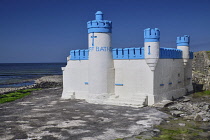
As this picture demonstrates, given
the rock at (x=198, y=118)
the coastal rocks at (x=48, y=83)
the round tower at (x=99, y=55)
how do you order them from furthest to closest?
the coastal rocks at (x=48, y=83), the round tower at (x=99, y=55), the rock at (x=198, y=118)

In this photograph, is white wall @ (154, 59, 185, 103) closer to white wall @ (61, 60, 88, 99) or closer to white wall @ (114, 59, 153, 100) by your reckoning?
white wall @ (114, 59, 153, 100)

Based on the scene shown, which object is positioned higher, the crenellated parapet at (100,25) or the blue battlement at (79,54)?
the crenellated parapet at (100,25)

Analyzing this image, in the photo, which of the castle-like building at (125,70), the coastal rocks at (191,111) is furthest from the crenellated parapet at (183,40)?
the coastal rocks at (191,111)

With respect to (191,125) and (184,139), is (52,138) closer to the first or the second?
(184,139)

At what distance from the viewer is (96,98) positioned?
77.9 feet

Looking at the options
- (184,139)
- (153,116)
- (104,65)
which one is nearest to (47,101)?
(104,65)

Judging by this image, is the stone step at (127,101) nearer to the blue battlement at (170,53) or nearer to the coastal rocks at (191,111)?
the coastal rocks at (191,111)

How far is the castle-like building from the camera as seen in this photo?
22.3 metres

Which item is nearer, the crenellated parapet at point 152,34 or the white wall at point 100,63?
the crenellated parapet at point 152,34

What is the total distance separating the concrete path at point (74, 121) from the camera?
14055 millimetres

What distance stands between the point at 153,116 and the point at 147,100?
179 inches

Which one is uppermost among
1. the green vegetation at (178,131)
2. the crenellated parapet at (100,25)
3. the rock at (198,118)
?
the crenellated parapet at (100,25)

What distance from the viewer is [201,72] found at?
144 ft

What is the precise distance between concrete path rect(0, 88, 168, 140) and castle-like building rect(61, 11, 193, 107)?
1.87 m
